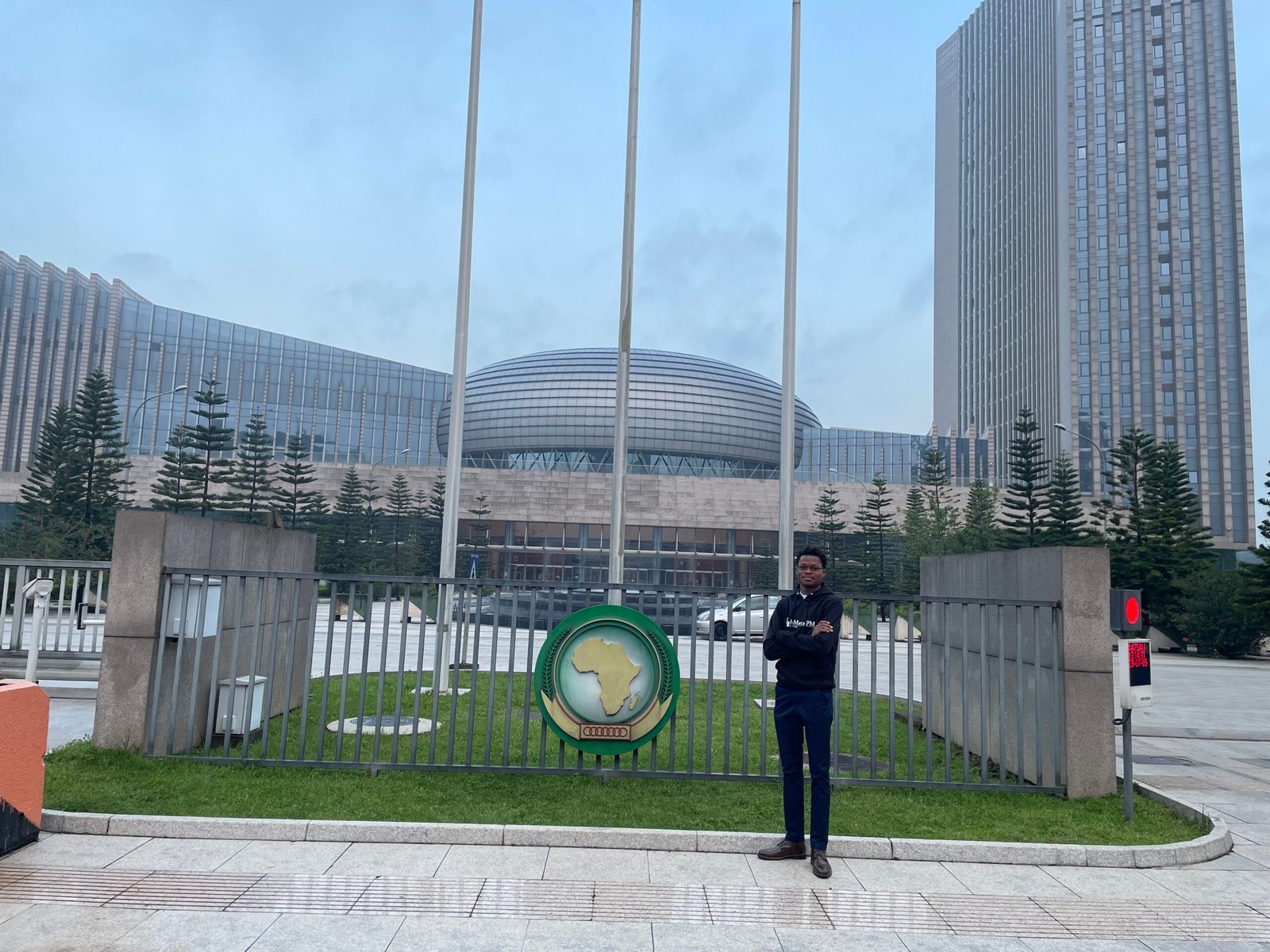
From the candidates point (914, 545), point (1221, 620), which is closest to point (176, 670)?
point (1221, 620)

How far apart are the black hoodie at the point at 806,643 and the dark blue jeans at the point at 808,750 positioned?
8 cm

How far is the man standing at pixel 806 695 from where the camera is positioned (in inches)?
213

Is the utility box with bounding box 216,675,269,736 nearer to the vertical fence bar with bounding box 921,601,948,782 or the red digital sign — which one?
the vertical fence bar with bounding box 921,601,948,782

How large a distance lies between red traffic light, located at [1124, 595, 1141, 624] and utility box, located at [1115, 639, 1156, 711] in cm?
16

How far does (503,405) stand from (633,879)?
88195mm

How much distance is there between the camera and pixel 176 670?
7.23 meters

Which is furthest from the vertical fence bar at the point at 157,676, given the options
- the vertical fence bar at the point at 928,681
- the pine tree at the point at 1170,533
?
the pine tree at the point at 1170,533

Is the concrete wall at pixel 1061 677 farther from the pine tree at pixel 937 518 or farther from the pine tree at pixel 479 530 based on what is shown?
the pine tree at pixel 479 530

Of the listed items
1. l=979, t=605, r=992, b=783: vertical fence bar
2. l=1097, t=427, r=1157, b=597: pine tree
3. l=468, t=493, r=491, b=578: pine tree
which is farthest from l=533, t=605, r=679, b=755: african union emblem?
l=468, t=493, r=491, b=578: pine tree

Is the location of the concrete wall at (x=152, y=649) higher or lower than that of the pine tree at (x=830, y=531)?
lower

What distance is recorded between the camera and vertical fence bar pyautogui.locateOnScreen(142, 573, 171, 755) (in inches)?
289

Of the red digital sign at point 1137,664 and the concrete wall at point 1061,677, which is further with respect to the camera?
the concrete wall at point 1061,677

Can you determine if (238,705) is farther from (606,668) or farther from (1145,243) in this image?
(1145,243)

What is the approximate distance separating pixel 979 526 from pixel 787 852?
161 feet
